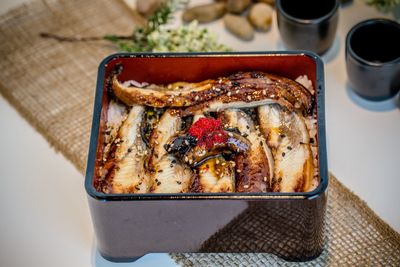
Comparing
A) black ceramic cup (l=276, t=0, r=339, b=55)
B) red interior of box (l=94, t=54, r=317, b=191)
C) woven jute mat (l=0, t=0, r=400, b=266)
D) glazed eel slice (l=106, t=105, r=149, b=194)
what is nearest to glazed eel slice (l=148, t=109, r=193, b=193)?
glazed eel slice (l=106, t=105, r=149, b=194)

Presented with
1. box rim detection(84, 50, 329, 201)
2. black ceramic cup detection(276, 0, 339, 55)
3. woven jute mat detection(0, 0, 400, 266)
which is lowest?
woven jute mat detection(0, 0, 400, 266)

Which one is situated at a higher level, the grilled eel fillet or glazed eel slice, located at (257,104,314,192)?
the grilled eel fillet

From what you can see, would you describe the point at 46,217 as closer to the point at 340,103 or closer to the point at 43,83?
the point at 43,83

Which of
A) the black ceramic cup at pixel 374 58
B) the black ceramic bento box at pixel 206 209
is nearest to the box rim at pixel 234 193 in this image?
the black ceramic bento box at pixel 206 209

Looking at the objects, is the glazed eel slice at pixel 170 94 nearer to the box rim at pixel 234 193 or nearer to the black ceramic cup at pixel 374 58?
the box rim at pixel 234 193

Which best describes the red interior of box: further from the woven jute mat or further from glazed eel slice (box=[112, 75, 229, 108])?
the woven jute mat

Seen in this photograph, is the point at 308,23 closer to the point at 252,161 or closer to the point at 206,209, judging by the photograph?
the point at 252,161
